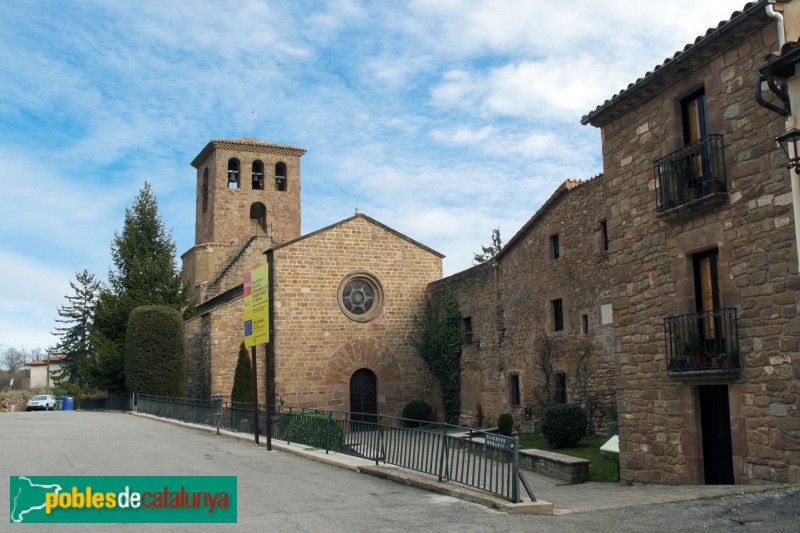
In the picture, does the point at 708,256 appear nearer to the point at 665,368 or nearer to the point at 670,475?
the point at 665,368

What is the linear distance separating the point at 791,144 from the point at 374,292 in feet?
71.0

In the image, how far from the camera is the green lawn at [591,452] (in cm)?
1409

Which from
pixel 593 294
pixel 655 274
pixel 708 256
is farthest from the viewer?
pixel 593 294

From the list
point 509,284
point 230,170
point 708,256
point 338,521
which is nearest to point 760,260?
point 708,256

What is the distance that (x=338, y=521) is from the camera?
8.70 meters

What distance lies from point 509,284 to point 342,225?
8413mm

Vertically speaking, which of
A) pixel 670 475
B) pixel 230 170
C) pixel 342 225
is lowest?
pixel 670 475

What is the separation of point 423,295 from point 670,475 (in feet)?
63.4

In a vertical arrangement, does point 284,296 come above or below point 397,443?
above

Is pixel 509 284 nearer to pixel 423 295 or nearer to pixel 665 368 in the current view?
pixel 423 295

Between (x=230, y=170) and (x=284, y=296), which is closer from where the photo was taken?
(x=284, y=296)

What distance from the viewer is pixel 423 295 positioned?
30.5m

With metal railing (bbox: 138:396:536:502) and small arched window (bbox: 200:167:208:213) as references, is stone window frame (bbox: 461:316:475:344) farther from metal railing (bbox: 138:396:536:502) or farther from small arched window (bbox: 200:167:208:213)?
small arched window (bbox: 200:167:208:213)

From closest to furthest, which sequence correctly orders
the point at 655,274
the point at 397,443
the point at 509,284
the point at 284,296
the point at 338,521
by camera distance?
the point at 338,521, the point at 655,274, the point at 397,443, the point at 509,284, the point at 284,296
